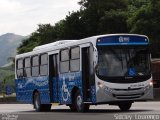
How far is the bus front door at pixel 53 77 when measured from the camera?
2955 centimetres

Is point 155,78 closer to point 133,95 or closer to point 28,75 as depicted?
point 28,75

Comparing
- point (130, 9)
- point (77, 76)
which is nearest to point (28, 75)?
point (77, 76)

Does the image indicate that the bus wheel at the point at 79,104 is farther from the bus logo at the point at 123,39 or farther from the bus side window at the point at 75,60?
the bus logo at the point at 123,39

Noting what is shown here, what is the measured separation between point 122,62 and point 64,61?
4.06m

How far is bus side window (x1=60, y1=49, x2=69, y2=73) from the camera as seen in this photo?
91.5 ft

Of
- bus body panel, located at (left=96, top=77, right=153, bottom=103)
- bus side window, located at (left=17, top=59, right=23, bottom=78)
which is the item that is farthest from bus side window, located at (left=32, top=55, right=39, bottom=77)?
bus body panel, located at (left=96, top=77, right=153, bottom=103)

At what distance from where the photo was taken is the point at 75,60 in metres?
26.8

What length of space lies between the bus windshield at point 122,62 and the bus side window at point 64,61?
3.20 metres

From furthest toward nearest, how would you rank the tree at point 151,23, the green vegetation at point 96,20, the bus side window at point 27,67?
the green vegetation at point 96,20
the tree at point 151,23
the bus side window at point 27,67

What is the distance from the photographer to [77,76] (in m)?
26.5

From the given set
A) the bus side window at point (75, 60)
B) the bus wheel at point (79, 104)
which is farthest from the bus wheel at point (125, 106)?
the bus side window at point (75, 60)

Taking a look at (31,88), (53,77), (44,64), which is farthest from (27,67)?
(53,77)

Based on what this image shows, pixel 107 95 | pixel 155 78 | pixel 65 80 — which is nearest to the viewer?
pixel 107 95

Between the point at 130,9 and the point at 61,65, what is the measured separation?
185 ft
